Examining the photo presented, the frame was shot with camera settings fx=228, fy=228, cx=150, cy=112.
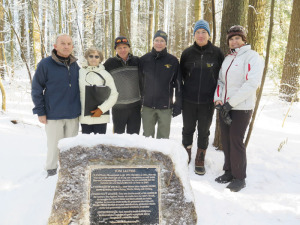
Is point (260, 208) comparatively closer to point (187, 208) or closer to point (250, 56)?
point (187, 208)

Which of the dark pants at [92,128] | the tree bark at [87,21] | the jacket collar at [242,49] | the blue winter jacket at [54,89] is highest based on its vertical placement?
the tree bark at [87,21]

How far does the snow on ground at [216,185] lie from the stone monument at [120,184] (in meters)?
0.52

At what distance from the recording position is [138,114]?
3.56m

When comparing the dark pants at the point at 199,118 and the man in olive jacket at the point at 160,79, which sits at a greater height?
the man in olive jacket at the point at 160,79

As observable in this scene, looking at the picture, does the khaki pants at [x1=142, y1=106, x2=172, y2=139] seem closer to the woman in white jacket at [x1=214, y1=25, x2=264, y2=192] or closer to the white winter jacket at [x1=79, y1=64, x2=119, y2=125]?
the white winter jacket at [x1=79, y1=64, x2=119, y2=125]

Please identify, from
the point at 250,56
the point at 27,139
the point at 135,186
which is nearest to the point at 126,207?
the point at 135,186

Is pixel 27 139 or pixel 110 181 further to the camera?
pixel 27 139

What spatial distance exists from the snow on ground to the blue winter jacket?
97 cm

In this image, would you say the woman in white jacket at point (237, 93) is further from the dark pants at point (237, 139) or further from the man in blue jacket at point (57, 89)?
the man in blue jacket at point (57, 89)

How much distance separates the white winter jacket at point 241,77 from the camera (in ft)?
9.22

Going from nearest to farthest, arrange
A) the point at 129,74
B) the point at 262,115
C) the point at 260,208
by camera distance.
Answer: the point at 260,208
the point at 129,74
the point at 262,115

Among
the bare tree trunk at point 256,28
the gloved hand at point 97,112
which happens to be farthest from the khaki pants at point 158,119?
the bare tree trunk at point 256,28

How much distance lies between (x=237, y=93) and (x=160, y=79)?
1091 millimetres

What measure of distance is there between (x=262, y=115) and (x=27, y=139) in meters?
A: 6.95
